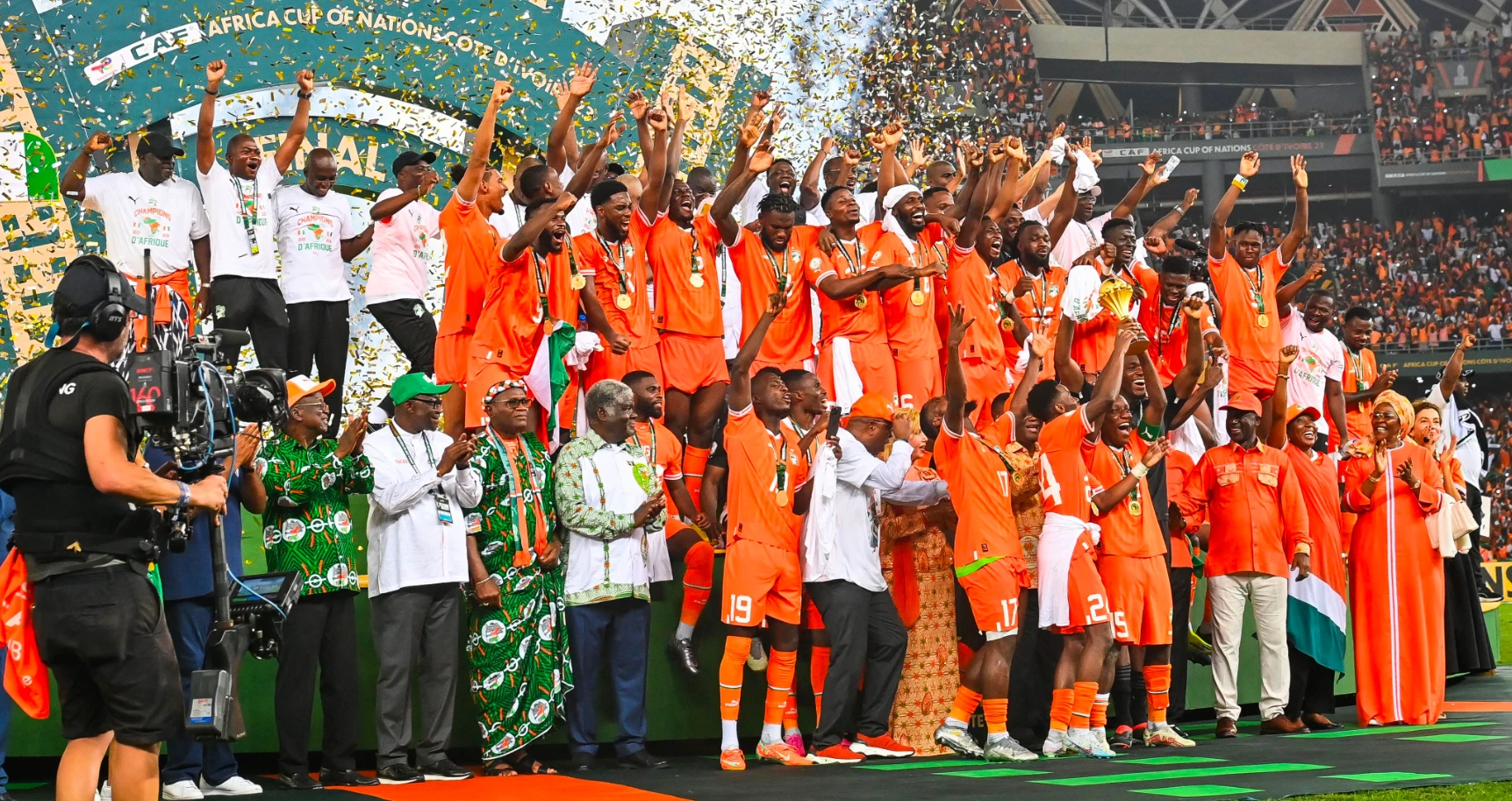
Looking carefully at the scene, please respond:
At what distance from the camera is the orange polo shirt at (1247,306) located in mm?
12047

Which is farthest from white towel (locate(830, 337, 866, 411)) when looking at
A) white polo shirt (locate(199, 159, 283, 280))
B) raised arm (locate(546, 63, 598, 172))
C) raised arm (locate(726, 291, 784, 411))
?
white polo shirt (locate(199, 159, 283, 280))

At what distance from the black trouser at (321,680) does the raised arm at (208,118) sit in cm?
332

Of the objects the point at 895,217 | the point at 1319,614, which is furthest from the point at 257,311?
the point at 1319,614

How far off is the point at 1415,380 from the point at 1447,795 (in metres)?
24.1

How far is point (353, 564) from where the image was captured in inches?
297

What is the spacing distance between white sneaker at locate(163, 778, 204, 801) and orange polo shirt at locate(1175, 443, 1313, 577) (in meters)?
5.91

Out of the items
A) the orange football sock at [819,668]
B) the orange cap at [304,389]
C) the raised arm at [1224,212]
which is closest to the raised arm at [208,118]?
the orange cap at [304,389]

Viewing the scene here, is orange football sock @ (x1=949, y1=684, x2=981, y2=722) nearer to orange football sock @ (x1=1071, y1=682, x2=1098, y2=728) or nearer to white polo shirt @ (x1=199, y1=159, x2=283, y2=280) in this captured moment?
orange football sock @ (x1=1071, y1=682, x2=1098, y2=728)

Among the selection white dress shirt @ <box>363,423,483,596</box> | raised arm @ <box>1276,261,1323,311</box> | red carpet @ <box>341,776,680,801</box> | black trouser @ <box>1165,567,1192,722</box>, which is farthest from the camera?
raised arm @ <box>1276,261,1323,311</box>

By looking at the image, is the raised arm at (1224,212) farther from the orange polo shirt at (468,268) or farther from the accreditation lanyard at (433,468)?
the accreditation lanyard at (433,468)

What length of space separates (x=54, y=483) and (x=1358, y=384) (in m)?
10.9

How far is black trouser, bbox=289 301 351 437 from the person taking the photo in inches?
402

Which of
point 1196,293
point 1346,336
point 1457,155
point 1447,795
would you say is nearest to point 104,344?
point 1447,795

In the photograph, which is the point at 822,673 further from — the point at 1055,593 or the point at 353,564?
the point at 353,564
